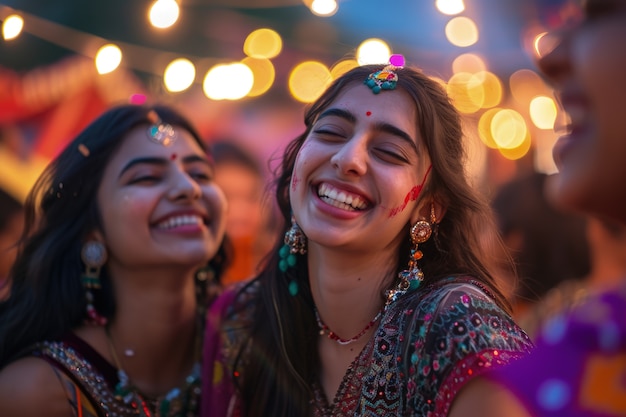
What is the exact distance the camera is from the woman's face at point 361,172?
2.19 metres

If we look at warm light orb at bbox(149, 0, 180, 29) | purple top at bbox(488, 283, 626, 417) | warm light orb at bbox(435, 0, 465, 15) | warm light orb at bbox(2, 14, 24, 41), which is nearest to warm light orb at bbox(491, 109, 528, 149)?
warm light orb at bbox(435, 0, 465, 15)

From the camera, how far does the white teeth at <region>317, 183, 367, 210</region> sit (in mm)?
2186

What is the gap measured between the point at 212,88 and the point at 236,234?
5.99 ft

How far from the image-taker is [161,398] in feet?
9.05

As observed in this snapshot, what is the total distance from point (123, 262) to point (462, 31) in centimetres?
462

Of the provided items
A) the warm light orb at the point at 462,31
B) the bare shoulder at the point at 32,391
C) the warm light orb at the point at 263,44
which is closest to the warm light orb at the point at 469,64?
the warm light orb at the point at 462,31

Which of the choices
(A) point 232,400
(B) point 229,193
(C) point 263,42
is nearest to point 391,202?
(A) point 232,400

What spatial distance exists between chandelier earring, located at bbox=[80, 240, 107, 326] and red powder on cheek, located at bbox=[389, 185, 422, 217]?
1.25 m

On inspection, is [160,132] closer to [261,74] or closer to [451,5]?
[451,5]

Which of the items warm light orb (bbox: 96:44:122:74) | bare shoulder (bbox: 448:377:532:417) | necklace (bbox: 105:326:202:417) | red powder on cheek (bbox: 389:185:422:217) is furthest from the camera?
warm light orb (bbox: 96:44:122:74)

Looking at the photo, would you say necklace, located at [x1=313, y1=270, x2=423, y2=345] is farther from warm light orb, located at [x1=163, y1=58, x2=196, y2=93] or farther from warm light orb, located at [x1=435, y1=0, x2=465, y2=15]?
warm light orb, located at [x1=163, y1=58, x2=196, y2=93]

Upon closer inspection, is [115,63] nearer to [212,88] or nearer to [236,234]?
[236,234]

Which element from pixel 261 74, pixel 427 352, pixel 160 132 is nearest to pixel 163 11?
pixel 160 132

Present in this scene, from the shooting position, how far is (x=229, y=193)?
488cm
